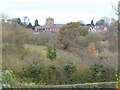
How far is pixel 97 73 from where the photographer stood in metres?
12.6

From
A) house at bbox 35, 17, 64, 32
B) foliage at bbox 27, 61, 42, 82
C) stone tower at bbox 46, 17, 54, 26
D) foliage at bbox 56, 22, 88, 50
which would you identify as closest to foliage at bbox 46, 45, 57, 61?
foliage at bbox 27, 61, 42, 82

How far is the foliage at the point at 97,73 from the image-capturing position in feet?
40.8

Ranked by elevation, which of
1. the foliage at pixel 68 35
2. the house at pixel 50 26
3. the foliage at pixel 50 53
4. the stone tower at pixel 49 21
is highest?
the stone tower at pixel 49 21

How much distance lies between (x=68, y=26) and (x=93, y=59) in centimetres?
680

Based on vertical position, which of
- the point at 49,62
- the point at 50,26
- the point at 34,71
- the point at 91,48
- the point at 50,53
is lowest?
the point at 34,71

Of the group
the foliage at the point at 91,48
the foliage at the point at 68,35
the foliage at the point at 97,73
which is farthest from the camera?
the foliage at the point at 68,35

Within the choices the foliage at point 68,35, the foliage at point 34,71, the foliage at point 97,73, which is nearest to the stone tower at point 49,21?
the foliage at point 68,35

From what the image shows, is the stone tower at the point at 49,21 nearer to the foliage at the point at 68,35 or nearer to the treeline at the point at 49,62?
the foliage at the point at 68,35

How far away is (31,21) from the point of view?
18250 mm

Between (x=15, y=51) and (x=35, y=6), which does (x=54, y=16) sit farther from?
(x=15, y=51)

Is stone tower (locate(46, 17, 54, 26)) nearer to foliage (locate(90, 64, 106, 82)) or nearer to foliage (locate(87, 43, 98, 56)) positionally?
foliage (locate(87, 43, 98, 56))

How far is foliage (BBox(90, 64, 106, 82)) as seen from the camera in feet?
40.8

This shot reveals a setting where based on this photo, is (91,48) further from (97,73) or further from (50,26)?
(97,73)

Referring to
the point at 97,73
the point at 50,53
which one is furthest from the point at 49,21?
the point at 97,73
